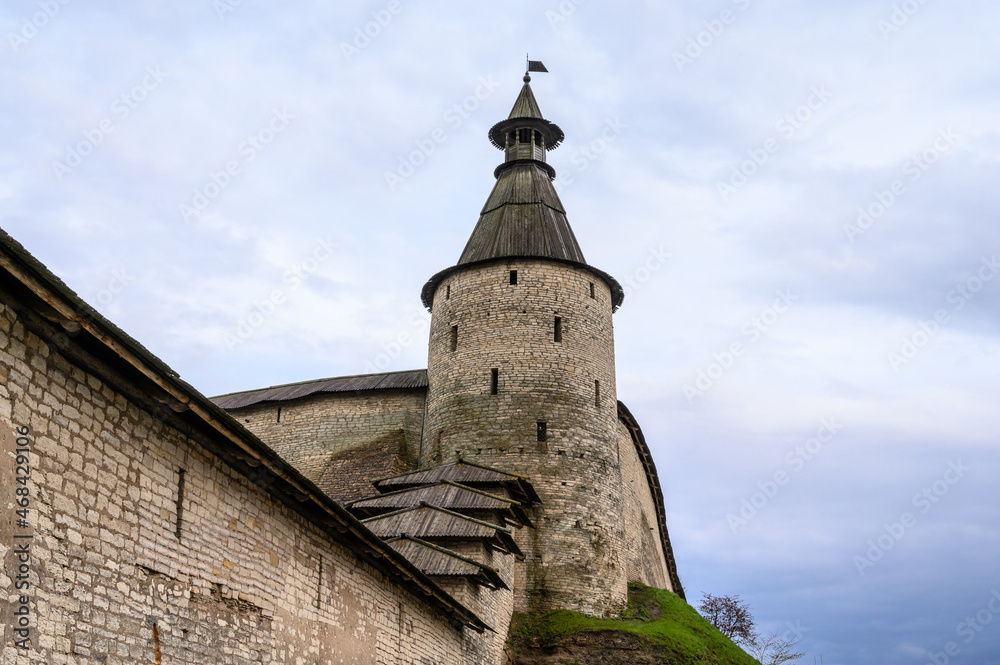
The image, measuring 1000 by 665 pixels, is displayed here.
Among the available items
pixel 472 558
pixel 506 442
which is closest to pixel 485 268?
pixel 506 442

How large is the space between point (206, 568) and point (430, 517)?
36.6 ft

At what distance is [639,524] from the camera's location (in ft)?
105

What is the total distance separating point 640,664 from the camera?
21859 mm

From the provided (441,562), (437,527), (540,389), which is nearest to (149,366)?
(441,562)

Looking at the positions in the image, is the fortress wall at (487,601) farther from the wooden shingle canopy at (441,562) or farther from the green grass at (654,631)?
the green grass at (654,631)

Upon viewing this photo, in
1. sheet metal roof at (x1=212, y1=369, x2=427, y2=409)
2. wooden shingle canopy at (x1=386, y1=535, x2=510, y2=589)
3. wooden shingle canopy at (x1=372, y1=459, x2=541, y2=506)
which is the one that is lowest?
wooden shingle canopy at (x1=386, y1=535, x2=510, y2=589)

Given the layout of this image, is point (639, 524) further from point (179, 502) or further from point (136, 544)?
point (136, 544)

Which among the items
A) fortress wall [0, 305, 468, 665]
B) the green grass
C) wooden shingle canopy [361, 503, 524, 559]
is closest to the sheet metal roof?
the green grass

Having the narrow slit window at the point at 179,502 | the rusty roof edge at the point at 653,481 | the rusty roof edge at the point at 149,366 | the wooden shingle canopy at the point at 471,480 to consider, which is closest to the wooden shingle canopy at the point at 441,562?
the wooden shingle canopy at the point at 471,480

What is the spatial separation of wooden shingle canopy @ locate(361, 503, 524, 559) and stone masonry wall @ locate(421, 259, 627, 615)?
4.11 meters

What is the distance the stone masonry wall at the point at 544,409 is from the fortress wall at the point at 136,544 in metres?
13.1

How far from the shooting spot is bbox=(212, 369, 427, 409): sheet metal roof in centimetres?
2986

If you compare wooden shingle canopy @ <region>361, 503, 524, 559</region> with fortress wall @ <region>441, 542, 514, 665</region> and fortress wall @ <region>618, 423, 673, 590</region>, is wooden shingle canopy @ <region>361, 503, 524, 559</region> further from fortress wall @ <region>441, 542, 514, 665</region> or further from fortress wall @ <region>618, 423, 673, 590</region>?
fortress wall @ <region>618, 423, 673, 590</region>

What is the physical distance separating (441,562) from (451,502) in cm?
349
